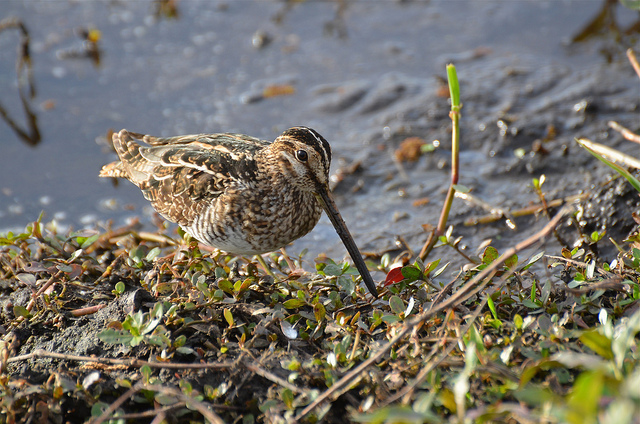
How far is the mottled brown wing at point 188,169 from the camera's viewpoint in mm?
3682

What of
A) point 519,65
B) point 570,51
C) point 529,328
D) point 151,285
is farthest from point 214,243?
point 570,51

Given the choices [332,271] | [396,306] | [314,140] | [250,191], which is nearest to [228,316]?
[332,271]

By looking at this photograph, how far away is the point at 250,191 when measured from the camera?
361 centimetres

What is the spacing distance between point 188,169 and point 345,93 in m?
3.04

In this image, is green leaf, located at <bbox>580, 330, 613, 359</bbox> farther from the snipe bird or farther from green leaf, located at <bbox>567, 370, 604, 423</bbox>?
the snipe bird

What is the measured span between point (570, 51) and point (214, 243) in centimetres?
477

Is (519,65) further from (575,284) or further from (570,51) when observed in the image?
(575,284)

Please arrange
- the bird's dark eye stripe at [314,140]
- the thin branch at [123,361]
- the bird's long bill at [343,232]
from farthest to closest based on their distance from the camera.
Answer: the bird's dark eye stripe at [314,140] → the bird's long bill at [343,232] → the thin branch at [123,361]

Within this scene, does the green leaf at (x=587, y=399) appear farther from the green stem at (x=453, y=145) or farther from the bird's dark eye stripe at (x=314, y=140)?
the bird's dark eye stripe at (x=314, y=140)

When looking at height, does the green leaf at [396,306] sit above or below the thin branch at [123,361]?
below

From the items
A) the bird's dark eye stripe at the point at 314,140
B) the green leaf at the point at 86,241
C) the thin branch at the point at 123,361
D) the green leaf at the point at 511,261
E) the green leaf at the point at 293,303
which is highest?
the green leaf at the point at 86,241

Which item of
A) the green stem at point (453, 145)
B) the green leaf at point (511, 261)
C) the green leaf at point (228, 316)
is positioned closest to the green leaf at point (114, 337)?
the green leaf at point (228, 316)

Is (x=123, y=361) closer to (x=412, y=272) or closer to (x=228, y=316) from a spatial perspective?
(x=228, y=316)

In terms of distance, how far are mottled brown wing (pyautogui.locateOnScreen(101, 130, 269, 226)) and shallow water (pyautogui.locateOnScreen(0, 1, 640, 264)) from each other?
1.24 m
